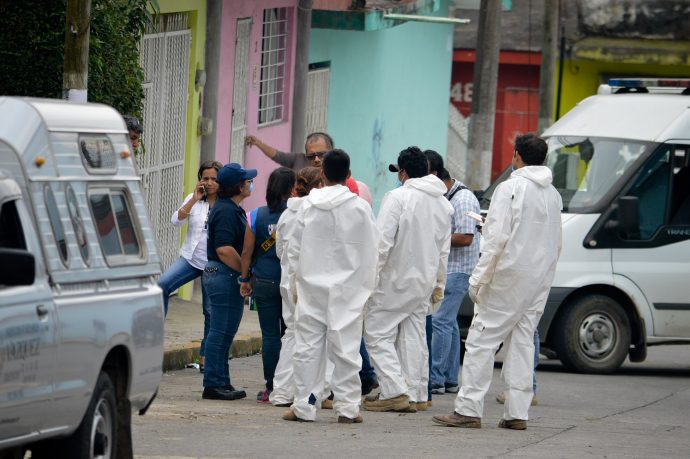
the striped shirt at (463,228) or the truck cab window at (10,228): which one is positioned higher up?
the truck cab window at (10,228)

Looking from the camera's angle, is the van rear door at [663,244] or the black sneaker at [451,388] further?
the van rear door at [663,244]

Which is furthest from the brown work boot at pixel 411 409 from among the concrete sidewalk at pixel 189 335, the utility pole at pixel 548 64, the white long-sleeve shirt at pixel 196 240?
the utility pole at pixel 548 64

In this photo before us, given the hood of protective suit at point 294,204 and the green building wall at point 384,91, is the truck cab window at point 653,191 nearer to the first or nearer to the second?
the hood of protective suit at point 294,204

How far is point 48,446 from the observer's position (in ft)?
23.6

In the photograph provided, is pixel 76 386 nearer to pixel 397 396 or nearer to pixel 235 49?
pixel 397 396

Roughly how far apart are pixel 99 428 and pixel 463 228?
5390mm

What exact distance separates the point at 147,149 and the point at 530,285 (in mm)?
6587

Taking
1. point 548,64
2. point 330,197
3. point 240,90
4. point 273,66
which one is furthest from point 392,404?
point 548,64

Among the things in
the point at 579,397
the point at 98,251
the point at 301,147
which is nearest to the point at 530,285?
the point at 579,397

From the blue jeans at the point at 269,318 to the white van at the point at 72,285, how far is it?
2.89m

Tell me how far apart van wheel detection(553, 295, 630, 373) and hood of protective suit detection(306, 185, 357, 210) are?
196 inches

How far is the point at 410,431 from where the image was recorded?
10289 mm

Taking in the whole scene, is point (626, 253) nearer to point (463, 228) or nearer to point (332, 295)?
point (463, 228)

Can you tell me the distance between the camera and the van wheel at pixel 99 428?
7220 millimetres
